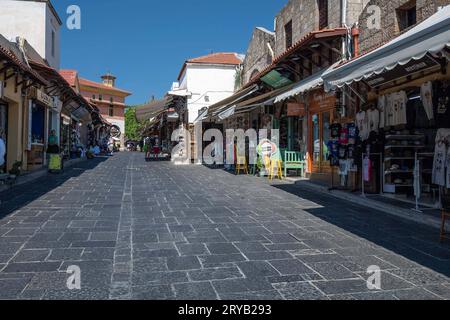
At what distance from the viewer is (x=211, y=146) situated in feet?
80.9

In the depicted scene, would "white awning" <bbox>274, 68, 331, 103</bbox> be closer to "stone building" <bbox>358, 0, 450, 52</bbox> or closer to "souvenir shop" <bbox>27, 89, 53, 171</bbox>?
"stone building" <bbox>358, 0, 450, 52</bbox>

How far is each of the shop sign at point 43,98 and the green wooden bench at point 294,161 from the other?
871cm

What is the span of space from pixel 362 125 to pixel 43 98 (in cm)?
1144

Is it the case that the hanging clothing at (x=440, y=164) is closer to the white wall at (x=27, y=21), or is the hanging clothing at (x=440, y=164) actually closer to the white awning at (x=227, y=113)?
the white awning at (x=227, y=113)

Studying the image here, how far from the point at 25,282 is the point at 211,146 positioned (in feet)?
69.8

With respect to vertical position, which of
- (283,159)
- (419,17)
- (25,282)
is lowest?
(25,282)

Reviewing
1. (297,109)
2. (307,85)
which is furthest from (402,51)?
(297,109)

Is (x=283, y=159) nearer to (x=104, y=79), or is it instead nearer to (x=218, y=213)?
(x=218, y=213)

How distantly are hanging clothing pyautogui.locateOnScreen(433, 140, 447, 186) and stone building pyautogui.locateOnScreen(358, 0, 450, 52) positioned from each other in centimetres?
278

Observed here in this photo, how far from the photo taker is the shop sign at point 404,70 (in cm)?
698

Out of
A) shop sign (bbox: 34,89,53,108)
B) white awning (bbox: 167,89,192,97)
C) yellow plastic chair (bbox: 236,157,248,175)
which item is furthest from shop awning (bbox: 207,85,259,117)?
white awning (bbox: 167,89,192,97)

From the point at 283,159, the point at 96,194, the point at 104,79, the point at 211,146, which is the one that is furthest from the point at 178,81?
the point at 104,79

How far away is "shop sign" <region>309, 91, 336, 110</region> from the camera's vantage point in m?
11.3

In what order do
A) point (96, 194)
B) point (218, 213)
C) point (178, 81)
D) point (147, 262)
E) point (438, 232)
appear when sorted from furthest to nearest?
1. point (178, 81)
2. point (96, 194)
3. point (218, 213)
4. point (438, 232)
5. point (147, 262)
